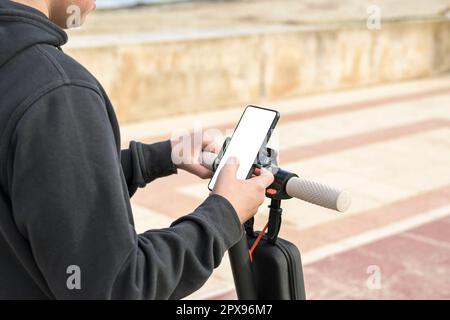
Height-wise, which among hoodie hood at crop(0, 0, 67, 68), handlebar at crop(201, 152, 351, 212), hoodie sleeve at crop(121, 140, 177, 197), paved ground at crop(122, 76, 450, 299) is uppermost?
hoodie hood at crop(0, 0, 67, 68)

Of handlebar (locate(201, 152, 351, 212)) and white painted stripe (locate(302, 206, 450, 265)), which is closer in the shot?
handlebar (locate(201, 152, 351, 212))

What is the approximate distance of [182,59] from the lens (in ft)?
32.1

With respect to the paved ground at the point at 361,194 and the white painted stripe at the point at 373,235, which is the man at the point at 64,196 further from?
the white painted stripe at the point at 373,235

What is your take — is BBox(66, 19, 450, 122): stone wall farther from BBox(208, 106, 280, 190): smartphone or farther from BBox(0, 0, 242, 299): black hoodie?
BBox(0, 0, 242, 299): black hoodie

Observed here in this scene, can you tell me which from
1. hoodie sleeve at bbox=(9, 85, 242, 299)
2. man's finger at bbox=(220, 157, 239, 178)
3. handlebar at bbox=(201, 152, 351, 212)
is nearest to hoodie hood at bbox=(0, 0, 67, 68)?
hoodie sleeve at bbox=(9, 85, 242, 299)

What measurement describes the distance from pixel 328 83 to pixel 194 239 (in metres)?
10.5

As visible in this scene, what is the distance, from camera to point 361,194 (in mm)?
6426

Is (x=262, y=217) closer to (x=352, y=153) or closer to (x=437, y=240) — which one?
(x=437, y=240)

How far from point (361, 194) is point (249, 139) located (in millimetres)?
4834

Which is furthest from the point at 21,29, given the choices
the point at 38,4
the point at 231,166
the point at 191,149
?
the point at 191,149

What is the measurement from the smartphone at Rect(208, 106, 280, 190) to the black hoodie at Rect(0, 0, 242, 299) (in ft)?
0.89

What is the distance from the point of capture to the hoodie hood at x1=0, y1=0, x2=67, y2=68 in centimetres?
142

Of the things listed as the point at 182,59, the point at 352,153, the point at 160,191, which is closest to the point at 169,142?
the point at 160,191

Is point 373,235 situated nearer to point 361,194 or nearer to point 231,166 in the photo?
point 361,194
